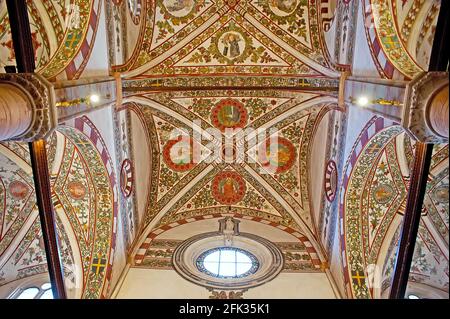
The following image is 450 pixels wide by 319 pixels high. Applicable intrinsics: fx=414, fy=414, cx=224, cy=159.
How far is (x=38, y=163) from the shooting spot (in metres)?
5.62

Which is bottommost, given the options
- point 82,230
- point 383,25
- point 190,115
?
point 82,230

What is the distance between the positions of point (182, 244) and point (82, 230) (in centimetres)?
232

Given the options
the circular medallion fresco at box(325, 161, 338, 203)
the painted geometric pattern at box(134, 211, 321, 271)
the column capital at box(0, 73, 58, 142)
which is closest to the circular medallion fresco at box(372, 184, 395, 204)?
the circular medallion fresco at box(325, 161, 338, 203)

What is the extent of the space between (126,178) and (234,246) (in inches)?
115

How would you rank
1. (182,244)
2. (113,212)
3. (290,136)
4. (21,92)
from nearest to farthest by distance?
(21,92) < (113,212) < (182,244) < (290,136)

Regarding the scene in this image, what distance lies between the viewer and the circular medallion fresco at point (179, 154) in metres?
10.3

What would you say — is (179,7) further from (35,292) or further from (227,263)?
(35,292)

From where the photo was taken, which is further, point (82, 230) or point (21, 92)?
→ point (82, 230)

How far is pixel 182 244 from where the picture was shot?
9.45 m

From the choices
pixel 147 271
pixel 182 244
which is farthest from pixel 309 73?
pixel 147 271

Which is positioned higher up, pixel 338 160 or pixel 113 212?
pixel 338 160

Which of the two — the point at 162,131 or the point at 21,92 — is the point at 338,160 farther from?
the point at 21,92

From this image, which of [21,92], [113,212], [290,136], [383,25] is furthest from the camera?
[290,136]

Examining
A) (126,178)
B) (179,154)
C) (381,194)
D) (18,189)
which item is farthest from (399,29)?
(18,189)
